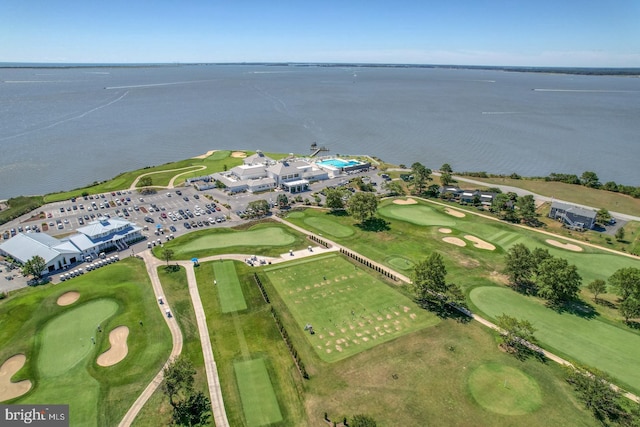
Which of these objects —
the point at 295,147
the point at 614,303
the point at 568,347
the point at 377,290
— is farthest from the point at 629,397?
the point at 295,147

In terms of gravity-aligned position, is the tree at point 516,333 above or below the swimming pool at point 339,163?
below

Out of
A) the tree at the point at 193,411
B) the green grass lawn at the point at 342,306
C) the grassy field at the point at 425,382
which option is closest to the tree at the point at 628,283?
the grassy field at the point at 425,382

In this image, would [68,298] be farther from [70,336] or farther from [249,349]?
[249,349]

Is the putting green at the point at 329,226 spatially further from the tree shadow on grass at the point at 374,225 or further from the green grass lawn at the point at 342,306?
the green grass lawn at the point at 342,306

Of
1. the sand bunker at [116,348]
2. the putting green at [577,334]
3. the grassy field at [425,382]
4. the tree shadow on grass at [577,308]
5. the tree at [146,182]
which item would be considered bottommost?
the sand bunker at [116,348]

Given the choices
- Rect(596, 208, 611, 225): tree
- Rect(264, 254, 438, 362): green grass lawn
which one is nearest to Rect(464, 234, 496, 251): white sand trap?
Rect(264, 254, 438, 362): green grass lawn

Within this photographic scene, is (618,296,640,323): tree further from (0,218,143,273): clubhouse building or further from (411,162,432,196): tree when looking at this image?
(0,218,143,273): clubhouse building

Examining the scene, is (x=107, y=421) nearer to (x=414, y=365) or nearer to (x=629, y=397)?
(x=414, y=365)

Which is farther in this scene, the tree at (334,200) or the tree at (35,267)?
Result: the tree at (334,200)
